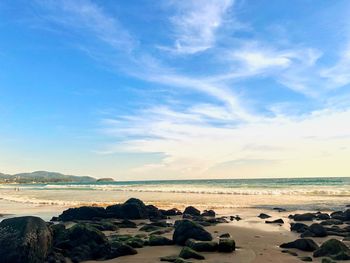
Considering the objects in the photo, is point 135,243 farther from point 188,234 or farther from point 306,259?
point 306,259

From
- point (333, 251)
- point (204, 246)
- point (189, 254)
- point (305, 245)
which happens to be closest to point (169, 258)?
point (189, 254)

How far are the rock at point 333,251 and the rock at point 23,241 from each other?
8420 mm

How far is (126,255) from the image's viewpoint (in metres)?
13.0

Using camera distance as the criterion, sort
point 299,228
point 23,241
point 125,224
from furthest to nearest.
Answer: point 125,224, point 299,228, point 23,241

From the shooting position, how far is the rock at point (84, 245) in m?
12.6

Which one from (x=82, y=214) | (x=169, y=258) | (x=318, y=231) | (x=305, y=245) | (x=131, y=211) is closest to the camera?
(x=169, y=258)

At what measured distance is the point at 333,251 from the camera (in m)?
12.5

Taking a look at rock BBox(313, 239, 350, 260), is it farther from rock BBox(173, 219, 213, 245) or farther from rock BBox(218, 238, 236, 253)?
rock BBox(173, 219, 213, 245)

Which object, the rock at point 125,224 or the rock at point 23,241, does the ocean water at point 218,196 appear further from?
the rock at point 23,241

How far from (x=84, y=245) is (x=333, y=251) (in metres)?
7.99

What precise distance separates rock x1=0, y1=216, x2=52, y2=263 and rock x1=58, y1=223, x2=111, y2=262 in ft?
3.86

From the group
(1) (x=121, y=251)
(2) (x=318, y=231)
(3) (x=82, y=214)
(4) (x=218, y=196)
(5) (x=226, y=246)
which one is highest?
(4) (x=218, y=196)

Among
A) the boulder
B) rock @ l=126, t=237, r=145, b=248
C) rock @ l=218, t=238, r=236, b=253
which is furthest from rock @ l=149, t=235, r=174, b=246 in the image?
the boulder

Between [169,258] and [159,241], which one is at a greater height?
[159,241]
